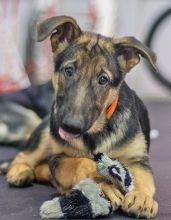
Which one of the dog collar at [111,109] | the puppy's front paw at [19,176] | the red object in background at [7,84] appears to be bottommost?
the red object in background at [7,84]

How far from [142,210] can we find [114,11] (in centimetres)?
522

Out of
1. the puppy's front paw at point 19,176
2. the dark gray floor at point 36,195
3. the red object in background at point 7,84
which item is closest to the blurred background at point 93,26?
the red object in background at point 7,84

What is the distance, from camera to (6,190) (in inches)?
141

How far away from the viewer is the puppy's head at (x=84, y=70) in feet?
10.2

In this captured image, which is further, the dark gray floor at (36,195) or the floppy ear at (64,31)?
the floppy ear at (64,31)

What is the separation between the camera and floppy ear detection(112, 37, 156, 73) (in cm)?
335

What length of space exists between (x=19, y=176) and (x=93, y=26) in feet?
14.6

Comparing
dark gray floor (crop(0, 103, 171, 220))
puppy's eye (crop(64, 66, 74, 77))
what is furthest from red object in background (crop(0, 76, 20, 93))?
puppy's eye (crop(64, 66, 74, 77))

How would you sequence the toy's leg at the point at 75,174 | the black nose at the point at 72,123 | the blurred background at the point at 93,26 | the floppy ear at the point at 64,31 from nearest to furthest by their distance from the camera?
the black nose at the point at 72,123 → the toy's leg at the point at 75,174 → the floppy ear at the point at 64,31 → the blurred background at the point at 93,26

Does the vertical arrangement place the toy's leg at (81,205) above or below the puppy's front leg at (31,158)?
above

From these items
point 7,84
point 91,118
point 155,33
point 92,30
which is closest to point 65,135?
point 91,118

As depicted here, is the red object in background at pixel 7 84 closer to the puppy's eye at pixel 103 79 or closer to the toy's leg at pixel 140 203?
the puppy's eye at pixel 103 79

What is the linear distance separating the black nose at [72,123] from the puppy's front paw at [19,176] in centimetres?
71

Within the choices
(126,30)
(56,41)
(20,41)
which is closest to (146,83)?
(126,30)
